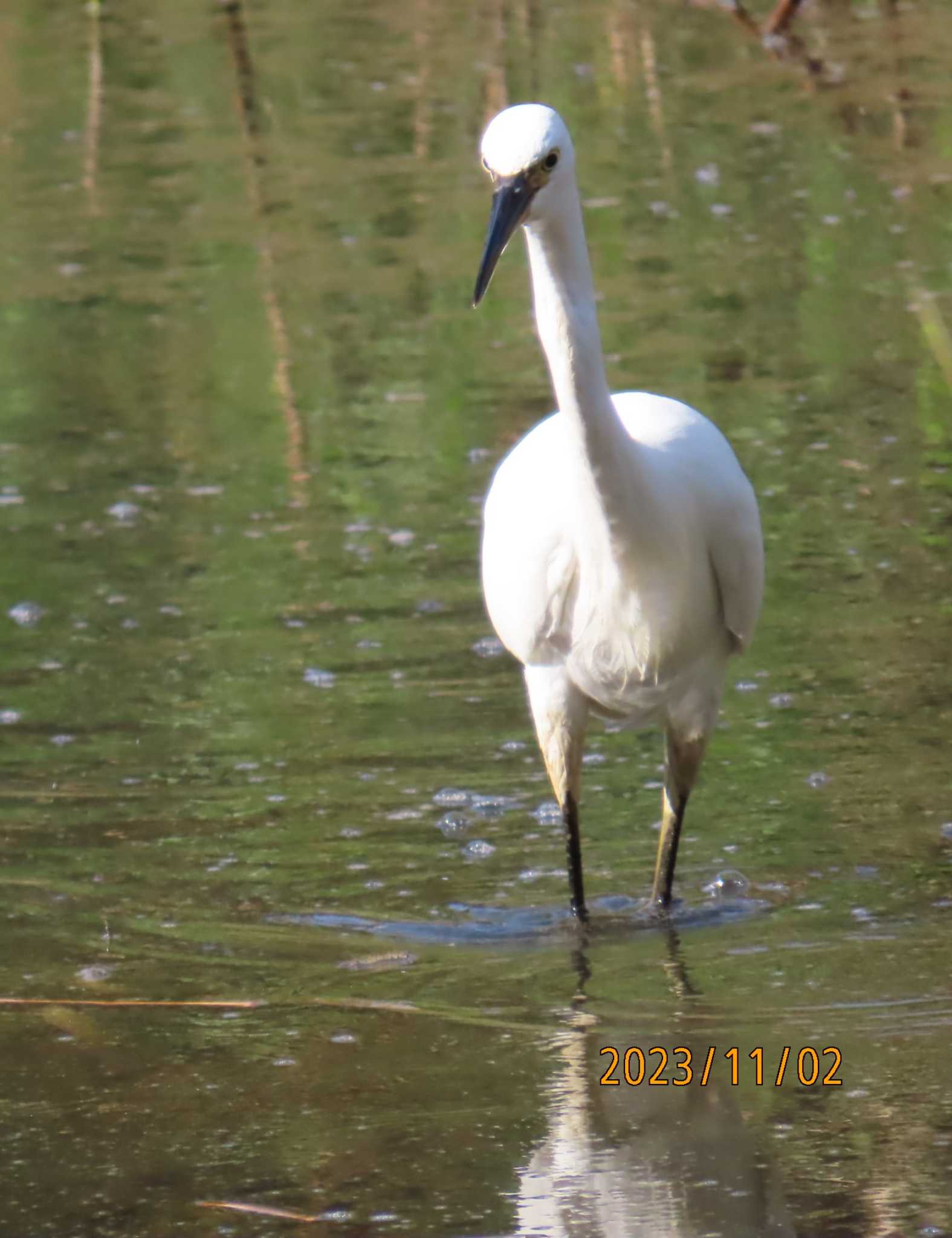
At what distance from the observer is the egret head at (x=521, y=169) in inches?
154

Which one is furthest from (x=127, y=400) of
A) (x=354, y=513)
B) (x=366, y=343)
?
(x=354, y=513)

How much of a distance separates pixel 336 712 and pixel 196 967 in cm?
146

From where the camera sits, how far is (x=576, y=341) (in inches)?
163

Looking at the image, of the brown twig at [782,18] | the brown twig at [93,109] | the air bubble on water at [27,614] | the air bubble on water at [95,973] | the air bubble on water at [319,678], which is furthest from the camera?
the brown twig at [782,18]

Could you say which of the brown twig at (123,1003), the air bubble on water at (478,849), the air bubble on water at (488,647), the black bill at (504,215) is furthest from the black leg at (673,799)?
the air bubble on water at (488,647)

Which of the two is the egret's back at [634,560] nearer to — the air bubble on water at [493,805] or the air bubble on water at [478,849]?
the air bubble on water at [478,849]

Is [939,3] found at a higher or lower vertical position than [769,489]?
lower

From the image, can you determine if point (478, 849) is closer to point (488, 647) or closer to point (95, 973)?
point (95, 973)

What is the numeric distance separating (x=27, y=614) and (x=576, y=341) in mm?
3208

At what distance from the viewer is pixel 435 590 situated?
6.88m

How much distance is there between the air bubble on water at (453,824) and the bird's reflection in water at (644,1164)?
3.72ft

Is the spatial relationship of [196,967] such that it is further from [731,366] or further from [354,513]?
[731,366]

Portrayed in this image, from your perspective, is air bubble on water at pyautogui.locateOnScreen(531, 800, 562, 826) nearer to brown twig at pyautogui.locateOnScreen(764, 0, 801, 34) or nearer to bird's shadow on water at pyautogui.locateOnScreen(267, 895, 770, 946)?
bird's shadow on water at pyautogui.locateOnScreen(267, 895, 770, 946)
